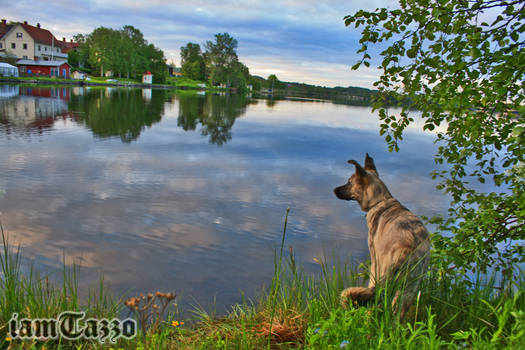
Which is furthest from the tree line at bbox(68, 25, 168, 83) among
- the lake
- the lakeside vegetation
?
the lakeside vegetation

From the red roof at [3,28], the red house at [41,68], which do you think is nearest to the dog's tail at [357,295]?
the red house at [41,68]

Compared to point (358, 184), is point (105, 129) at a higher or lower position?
lower

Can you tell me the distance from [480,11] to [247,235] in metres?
6.99

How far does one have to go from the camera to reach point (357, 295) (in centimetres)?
342

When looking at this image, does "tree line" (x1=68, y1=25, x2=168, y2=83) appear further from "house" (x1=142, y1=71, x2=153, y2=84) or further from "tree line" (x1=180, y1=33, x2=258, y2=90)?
"tree line" (x1=180, y1=33, x2=258, y2=90)

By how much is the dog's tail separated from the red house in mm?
102271

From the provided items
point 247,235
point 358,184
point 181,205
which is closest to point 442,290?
point 358,184

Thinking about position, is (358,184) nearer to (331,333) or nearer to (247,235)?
(331,333)

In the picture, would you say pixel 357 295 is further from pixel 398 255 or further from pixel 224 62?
pixel 224 62

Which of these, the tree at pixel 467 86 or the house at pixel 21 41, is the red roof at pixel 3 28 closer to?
the house at pixel 21 41

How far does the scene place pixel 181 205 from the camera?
11359 mm

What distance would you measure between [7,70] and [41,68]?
16898 millimetres

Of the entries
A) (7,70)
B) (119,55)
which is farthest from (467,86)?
(119,55)

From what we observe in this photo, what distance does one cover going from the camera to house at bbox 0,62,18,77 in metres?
71.8
